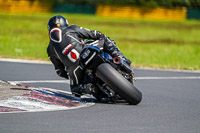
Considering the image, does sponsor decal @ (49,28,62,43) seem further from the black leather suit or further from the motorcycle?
the motorcycle

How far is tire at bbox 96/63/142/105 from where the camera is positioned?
334 inches

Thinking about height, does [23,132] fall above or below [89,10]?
above

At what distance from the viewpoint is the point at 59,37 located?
9078 millimetres

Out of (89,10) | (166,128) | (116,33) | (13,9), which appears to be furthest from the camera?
(89,10)

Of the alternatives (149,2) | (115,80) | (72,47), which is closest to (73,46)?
(72,47)

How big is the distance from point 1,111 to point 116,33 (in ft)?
89.4

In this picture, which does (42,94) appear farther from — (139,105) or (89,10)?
(89,10)

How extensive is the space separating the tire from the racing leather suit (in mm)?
441

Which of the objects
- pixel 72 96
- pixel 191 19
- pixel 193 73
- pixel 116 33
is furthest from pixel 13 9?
pixel 72 96

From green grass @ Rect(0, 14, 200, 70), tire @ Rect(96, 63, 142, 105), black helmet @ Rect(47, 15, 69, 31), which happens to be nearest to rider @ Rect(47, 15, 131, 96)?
black helmet @ Rect(47, 15, 69, 31)

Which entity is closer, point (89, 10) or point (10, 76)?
point (10, 76)

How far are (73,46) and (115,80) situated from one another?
3.36 ft

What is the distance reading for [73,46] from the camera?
902 cm

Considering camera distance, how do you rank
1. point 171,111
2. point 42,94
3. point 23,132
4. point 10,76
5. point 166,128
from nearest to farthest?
point 23,132 → point 166,128 → point 171,111 → point 42,94 → point 10,76
